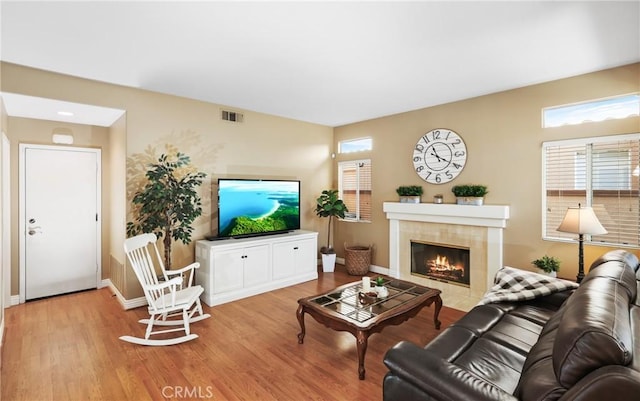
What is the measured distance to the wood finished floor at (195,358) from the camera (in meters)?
2.26

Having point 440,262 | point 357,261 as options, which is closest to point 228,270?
point 357,261

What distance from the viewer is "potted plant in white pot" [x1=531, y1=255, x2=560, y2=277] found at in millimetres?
3383

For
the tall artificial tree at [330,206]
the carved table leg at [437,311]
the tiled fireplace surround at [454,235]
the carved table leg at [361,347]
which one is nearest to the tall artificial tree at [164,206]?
the tall artificial tree at [330,206]

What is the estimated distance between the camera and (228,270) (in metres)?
4.04

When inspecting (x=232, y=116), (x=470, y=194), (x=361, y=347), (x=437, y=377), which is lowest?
(x=361, y=347)

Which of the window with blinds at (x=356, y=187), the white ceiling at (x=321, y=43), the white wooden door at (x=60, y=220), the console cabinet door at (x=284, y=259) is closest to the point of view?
the white ceiling at (x=321, y=43)

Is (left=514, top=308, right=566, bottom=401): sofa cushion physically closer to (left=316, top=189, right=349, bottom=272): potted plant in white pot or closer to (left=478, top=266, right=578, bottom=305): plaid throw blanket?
(left=478, top=266, right=578, bottom=305): plaid throw blanket

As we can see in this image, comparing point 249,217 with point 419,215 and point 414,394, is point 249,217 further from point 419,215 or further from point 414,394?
point 414,394

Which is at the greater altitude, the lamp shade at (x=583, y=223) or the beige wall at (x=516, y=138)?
the beige wall at (x=516, y=138)

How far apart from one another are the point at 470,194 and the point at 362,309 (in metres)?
2.40

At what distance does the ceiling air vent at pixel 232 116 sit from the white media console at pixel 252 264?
1.80 m

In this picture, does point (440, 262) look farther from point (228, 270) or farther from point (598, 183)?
point (228, 270)

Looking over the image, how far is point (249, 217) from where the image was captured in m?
4.57

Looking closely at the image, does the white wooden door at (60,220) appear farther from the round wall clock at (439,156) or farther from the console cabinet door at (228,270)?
the round wall clock at (439,156)
